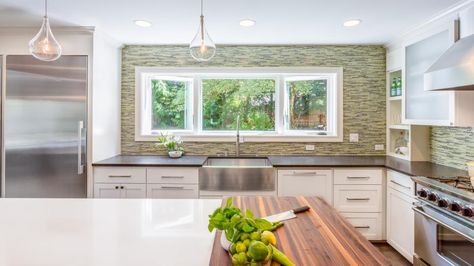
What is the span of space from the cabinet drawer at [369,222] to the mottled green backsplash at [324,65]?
2.88 feet

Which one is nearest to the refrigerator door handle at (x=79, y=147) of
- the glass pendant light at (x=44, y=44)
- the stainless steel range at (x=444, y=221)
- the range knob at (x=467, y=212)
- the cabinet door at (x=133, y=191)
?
the cabinet door at (x=133, y=191)

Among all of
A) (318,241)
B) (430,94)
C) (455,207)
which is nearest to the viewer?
(318,241)

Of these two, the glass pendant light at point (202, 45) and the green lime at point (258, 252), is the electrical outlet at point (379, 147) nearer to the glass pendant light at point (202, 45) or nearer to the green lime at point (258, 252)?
the glass pendant light at point (202, 45)

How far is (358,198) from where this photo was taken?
303 centimetres

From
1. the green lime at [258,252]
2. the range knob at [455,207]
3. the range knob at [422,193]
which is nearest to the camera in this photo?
the green lime at [258,252]

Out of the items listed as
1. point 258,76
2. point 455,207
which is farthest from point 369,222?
point 258,76

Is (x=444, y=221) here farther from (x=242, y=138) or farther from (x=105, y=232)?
(x=242, y=138)

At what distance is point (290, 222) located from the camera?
1.35 metres

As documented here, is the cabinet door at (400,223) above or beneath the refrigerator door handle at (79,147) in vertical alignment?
beneath

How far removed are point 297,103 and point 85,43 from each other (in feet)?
8.40

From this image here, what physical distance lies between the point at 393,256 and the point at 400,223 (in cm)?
38

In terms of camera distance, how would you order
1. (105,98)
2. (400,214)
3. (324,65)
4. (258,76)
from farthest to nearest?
1. (258,76)
2. (324,65)
3. (105,98)
4. (400,214)

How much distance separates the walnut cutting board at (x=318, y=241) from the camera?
0.99 m

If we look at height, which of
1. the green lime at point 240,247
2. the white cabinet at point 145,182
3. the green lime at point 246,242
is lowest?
the white cabinet at point 145,182
